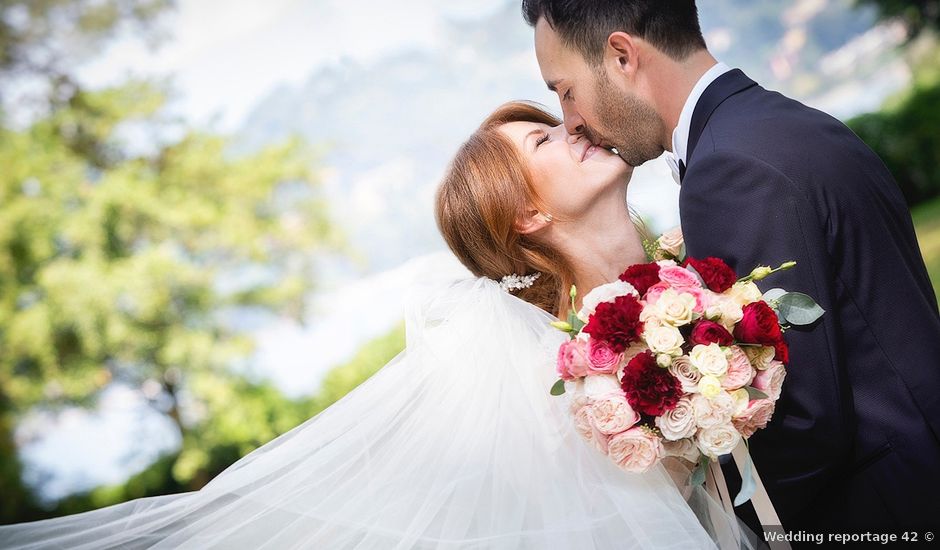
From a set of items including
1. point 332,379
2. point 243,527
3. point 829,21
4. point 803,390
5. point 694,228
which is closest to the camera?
point 803,390

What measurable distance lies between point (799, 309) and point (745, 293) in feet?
0.47

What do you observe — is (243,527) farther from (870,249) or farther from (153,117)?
(153,117)

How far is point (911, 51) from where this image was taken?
1597 centimetres

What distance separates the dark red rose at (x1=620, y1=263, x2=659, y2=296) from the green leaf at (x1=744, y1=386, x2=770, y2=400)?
40 cm

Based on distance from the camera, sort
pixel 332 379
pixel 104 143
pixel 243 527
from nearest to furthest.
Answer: pixel 243 527 → pixel 332 379 → pixel 104 143

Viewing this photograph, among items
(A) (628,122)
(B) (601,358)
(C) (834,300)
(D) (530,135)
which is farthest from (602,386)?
(D) (530,135)

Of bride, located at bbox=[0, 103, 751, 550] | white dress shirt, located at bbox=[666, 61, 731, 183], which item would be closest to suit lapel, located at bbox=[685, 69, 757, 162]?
white dress shirt, located at bbox=[666, 61, 731, 183]

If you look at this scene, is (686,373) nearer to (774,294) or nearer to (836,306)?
(774,294)

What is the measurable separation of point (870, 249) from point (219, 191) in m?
10.2

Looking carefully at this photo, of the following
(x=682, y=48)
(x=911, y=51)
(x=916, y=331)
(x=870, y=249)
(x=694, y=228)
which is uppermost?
(x=682, y=48)

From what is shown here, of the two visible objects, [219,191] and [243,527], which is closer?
[243,527]

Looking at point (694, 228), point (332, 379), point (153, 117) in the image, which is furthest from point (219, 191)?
point (694, 228)

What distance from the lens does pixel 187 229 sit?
1084 cm

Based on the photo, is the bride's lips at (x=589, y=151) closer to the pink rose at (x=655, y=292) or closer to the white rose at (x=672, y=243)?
the white rose at (x=672, y=243)
